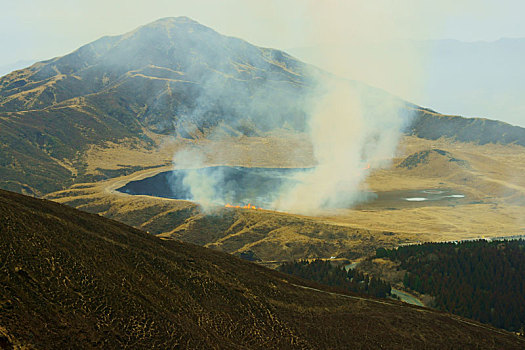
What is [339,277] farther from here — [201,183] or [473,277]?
[201,183]

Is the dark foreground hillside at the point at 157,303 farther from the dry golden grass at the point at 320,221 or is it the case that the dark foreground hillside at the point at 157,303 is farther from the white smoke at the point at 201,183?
the white smoke at the point at 201,183

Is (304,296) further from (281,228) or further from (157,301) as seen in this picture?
(281,228)

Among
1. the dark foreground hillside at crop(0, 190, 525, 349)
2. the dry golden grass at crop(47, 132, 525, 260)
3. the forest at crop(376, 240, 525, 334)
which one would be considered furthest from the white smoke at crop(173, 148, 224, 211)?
the dark foreground hillside at crop(0, 190, 525, 349)

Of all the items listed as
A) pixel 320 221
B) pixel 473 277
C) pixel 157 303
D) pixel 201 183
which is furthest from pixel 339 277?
pixel 201 183

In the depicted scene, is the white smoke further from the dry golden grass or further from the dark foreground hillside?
the dark foreground hillside

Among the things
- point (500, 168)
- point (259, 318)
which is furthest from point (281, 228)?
point (500, 168)

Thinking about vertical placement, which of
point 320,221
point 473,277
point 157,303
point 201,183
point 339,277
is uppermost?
point 157,303
